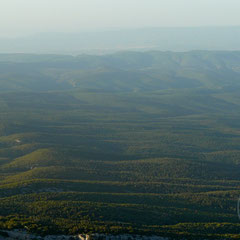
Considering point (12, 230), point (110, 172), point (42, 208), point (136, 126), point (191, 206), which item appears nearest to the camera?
point (12, 230)

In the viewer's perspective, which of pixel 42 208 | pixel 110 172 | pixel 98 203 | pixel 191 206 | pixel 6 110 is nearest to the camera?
pixel 42 208

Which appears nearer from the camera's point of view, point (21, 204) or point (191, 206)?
point (21, 204)

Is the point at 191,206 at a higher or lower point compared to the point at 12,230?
lower

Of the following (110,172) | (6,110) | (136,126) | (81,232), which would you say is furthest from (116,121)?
(81,232)

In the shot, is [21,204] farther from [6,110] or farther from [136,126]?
[6,110]

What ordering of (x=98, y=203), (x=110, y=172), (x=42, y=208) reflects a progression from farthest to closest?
(x=110, y=172) < (x=98, y=203) < (x=42, y=208)

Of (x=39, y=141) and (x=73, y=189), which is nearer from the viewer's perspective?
(x=73, y=189)

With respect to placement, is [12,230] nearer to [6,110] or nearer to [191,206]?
[191,206]

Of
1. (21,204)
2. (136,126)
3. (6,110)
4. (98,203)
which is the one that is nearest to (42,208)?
(21,204)

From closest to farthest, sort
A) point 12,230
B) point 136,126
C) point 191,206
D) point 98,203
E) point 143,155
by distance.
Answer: point 12,230 < point 98,203 < point 191,206 < point 143,155 < point 136,126
